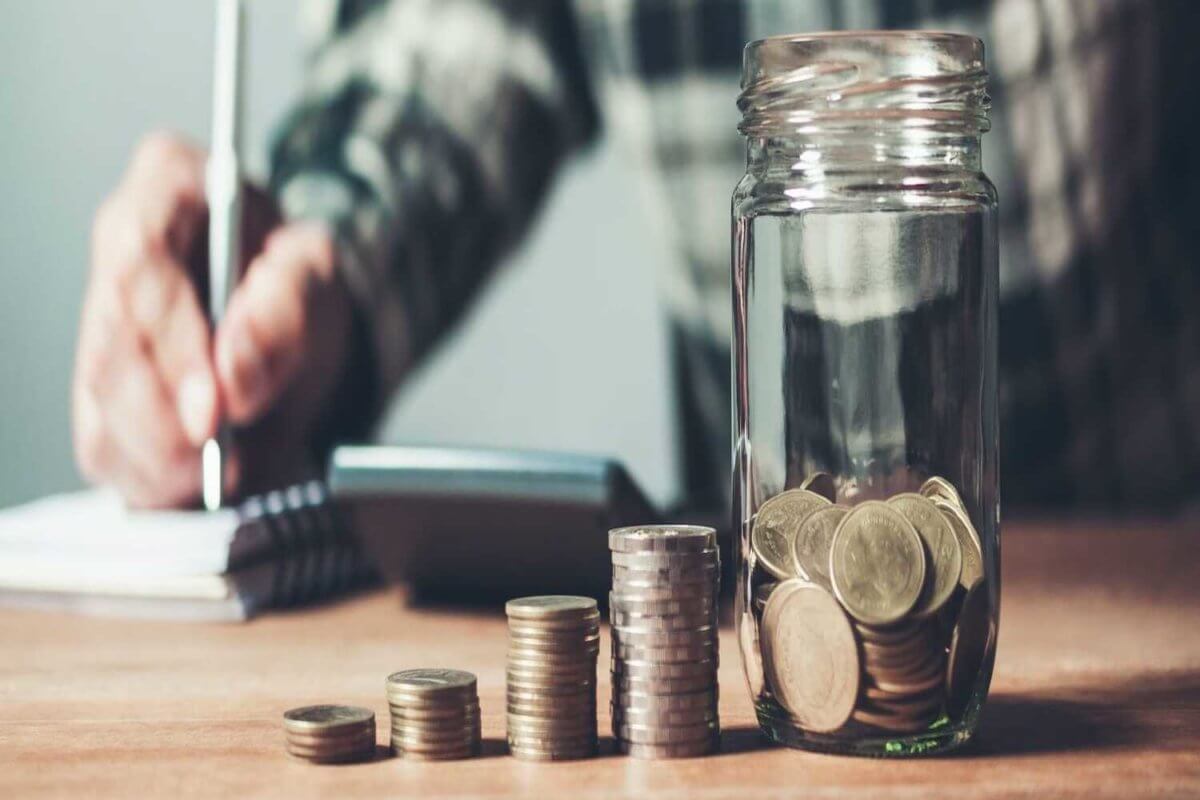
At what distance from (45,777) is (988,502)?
0.42m

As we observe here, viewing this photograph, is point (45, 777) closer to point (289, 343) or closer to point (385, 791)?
point (385, 791)

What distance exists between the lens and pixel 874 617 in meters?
0.53

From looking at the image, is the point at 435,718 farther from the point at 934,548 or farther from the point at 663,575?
the point at 934,548

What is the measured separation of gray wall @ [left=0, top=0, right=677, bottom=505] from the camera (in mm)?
1985

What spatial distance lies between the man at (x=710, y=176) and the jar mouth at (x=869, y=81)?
80cm

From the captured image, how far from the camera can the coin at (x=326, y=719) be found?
0.56m

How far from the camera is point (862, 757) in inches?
22.0

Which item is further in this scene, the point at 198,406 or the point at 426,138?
the point at 426,138

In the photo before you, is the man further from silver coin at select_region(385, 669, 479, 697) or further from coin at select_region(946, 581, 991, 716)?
coin at select_region(946, 581, 991, 716)

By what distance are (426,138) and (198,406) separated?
0.64 m

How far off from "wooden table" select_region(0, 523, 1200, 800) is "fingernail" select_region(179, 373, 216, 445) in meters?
0.18

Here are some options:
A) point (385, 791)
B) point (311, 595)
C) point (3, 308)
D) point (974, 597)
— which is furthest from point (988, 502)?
point (3, 308)

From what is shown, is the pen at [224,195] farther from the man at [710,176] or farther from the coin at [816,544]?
the coin at [816,544]

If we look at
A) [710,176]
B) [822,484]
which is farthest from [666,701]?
[710,176]
